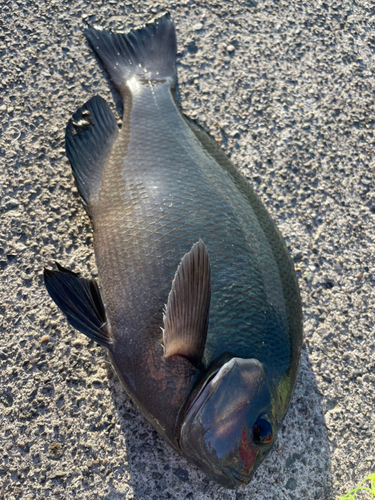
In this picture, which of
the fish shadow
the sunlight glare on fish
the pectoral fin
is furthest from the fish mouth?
the sunlight glare on fish

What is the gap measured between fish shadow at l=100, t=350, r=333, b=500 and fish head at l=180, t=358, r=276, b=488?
397mm

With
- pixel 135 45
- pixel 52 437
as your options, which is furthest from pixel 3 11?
pixel 52 437

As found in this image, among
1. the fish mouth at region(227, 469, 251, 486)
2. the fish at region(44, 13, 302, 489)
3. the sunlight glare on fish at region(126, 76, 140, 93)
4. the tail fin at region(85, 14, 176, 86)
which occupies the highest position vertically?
the tail fin at region(85, 14, 176, 86)

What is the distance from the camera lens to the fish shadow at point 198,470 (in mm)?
1904

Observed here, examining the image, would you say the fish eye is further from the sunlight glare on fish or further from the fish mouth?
the sunlight glare on fish

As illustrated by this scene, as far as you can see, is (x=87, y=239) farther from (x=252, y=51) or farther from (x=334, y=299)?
(x=252, y=51)

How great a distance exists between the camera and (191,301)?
158 cm

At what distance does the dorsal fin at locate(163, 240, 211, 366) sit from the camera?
157 centimetres

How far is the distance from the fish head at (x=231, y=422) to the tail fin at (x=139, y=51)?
1.81m

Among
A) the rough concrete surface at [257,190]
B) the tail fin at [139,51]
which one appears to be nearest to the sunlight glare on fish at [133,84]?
the tail fin at [139,51]

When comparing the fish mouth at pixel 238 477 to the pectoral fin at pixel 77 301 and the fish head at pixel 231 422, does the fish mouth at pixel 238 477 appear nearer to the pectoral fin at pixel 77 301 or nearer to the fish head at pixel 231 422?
the fish head at pixel 231 422

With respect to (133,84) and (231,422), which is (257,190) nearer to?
(133,84)

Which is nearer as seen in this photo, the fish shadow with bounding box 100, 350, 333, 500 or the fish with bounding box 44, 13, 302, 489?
the fish with bounding box 44, 13, 302, 489

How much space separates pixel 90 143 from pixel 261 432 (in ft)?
5.37
